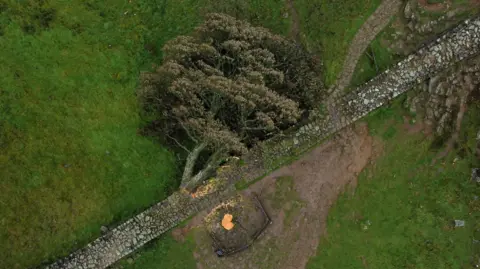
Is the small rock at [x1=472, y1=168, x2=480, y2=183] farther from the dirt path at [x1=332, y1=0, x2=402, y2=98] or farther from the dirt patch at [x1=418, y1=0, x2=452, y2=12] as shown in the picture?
the dirt patch at [x1=418, y1=0, x2=452, y2=12]

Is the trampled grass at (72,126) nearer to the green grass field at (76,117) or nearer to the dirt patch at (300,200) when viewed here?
the green grass field at (76,117)

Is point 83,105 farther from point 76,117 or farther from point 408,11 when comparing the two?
point 408,11

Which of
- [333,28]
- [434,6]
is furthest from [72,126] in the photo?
[434,6]

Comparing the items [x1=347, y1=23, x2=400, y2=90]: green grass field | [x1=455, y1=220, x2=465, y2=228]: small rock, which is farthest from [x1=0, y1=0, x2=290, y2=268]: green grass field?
[x1=455, y1=220, x2=465, y2=228]: small rock

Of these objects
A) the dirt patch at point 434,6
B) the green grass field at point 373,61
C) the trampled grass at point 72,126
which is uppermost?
the dirt patch at point 434,6

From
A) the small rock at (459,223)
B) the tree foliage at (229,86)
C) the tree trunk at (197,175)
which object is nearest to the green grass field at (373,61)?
the tree foliage at (229,86)
